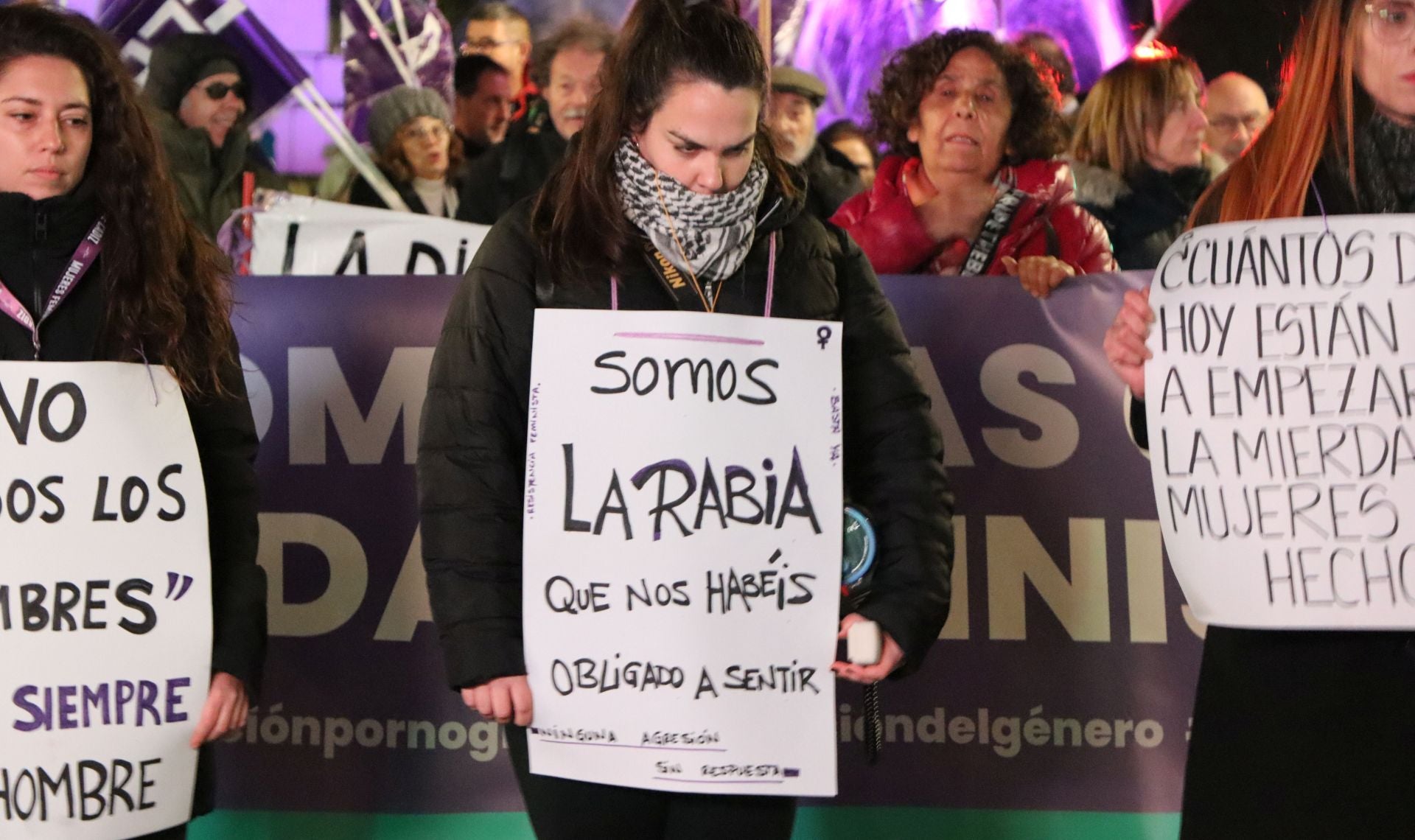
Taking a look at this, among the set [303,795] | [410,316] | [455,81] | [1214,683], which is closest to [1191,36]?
[455,81]

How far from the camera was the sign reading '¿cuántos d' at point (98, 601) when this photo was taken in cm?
220

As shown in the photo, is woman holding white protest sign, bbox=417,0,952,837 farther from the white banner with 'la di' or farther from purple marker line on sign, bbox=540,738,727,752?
the white banner with 'la di'

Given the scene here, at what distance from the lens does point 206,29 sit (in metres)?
4.72

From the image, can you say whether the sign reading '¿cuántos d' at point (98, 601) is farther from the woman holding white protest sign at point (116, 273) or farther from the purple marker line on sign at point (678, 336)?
the purple marker line on sign at point (678, 336)

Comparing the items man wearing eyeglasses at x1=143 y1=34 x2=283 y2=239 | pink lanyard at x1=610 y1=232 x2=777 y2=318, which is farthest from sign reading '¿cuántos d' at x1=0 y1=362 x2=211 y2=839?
man wearing eyeglasses at x1=143 y1=34 x2=283 y2=239

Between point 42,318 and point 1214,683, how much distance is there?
177 cm

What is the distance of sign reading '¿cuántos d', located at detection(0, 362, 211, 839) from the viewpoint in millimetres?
2197

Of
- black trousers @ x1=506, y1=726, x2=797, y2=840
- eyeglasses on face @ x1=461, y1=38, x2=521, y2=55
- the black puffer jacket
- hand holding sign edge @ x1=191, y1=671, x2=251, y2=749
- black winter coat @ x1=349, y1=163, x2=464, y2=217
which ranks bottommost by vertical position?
black trousers @ x1=506, y1=726, x2=797, y2=840

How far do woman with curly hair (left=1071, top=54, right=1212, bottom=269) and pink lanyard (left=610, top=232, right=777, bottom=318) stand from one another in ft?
5.39

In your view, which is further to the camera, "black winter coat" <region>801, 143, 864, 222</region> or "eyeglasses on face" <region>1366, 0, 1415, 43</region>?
"black winter coat" <region>801, 143, 864, 222</region>

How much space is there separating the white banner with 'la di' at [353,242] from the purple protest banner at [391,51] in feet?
3.70

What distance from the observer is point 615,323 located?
225cm

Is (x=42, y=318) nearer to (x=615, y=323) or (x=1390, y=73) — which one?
(x=615, y=323)

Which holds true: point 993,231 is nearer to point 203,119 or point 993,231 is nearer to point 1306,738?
point 1306,738
